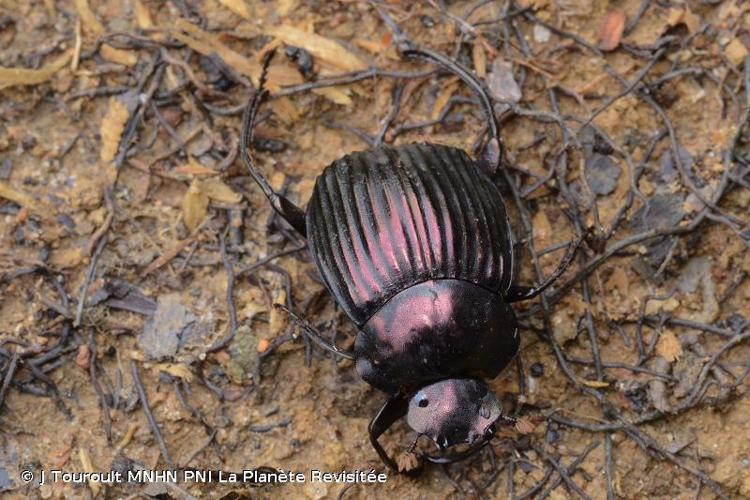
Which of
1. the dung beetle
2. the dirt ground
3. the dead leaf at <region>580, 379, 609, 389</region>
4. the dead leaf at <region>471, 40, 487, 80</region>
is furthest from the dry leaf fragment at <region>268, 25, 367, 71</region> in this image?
the dead leaf at <region>580, 379, 609, 389</region>

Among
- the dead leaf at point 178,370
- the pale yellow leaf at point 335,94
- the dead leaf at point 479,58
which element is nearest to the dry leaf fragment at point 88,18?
the pale yellow leaf at point 335,94

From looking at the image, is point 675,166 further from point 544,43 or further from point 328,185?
point 328,185

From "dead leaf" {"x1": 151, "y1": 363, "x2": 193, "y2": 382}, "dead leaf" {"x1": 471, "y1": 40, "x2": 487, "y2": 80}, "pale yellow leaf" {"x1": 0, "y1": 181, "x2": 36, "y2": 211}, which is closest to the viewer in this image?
"dead leaf" {"x1": 151, "y1": 363, "x2": 193, "y2": 382}

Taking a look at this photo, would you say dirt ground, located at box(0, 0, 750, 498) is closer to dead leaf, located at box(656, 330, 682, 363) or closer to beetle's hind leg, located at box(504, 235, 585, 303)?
dead leaf, located at box(656, 330, 682, 363)

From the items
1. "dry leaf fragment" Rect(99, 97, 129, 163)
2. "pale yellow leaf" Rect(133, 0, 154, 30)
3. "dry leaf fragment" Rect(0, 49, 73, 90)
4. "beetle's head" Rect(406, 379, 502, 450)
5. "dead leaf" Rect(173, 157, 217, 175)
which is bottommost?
"beetle's head" Rect(406, 379, 502, 450)

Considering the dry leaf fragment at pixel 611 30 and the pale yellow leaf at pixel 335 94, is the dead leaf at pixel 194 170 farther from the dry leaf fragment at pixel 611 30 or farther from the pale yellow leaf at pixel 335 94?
the dry leaf fragment at pixel 611 30

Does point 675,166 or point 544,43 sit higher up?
point 544,43

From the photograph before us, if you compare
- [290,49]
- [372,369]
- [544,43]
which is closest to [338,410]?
[372,369]
